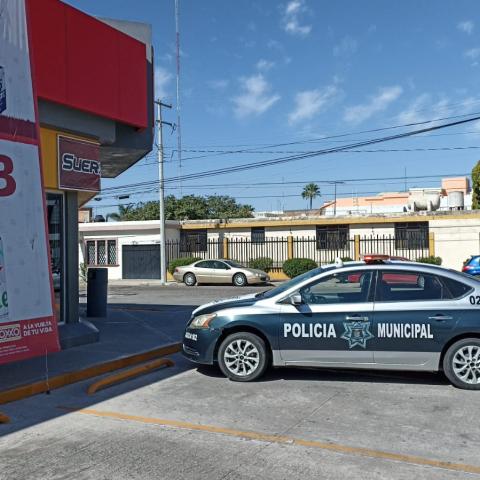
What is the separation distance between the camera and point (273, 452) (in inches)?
183

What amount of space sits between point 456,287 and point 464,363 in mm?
928

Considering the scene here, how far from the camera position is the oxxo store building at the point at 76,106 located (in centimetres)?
840


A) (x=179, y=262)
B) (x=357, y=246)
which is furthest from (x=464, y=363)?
(x=179, y=262)

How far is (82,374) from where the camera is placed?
7.39 meters

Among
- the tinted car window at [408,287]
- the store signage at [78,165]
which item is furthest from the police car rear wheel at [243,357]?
the store signage at [78,165]

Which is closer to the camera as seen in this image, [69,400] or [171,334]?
[69,400]

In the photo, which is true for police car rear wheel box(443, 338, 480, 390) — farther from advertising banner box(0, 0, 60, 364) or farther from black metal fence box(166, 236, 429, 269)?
black metal fence box(166, 236, 429, 269)

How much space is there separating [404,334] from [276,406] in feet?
6.12

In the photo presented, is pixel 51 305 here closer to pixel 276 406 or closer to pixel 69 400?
pixel 69 400

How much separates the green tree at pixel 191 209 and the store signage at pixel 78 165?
144ft

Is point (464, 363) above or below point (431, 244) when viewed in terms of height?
below

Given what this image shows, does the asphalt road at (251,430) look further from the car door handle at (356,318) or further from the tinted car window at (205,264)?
the tinted car window at (205,264)

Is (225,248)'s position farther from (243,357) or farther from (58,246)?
(243,357)

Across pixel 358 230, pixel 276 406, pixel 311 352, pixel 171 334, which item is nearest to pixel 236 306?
pixel 311 352
